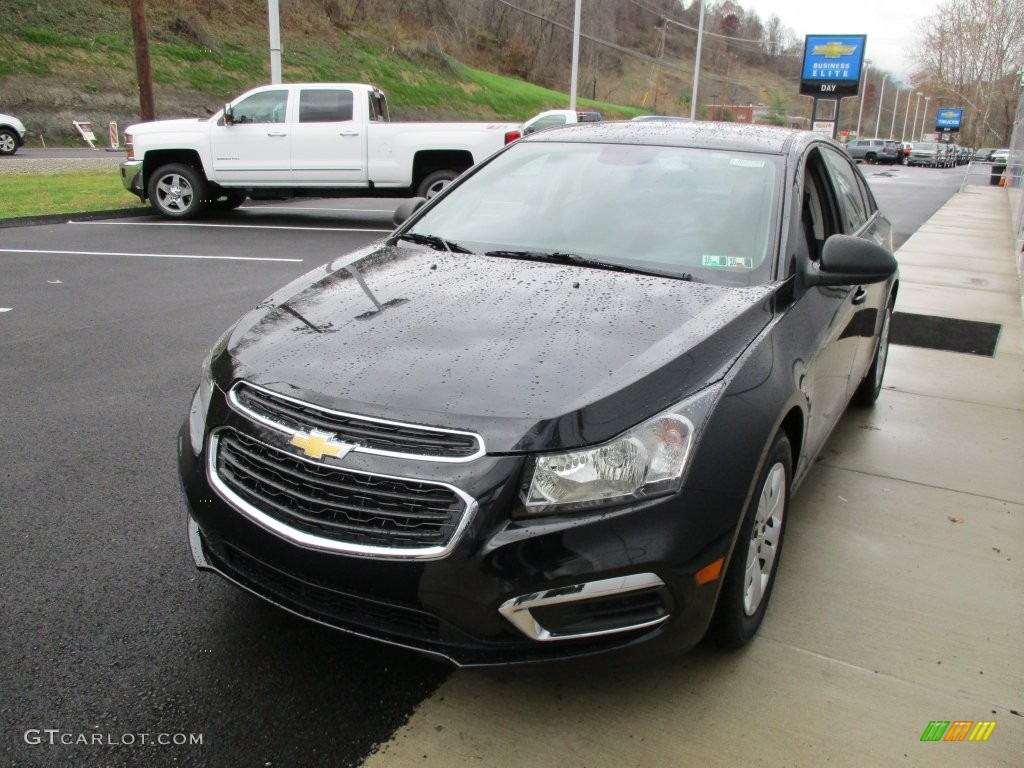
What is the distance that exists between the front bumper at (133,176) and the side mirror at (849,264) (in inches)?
460

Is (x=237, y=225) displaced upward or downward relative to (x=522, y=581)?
downward

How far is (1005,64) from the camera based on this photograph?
61.4 m

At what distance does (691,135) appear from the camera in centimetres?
399

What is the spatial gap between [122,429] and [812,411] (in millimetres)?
3354

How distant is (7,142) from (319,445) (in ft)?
83.6

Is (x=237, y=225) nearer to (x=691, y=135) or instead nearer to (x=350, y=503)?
(x=691, y=135)

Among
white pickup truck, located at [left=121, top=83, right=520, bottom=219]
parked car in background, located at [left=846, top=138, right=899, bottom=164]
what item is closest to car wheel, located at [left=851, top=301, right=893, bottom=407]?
white pickup truck, located at [left=121, top=83, right=520, bottom=219]

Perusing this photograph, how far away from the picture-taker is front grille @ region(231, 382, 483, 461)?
221 centimetres

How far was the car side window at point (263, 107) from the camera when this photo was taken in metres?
12.6

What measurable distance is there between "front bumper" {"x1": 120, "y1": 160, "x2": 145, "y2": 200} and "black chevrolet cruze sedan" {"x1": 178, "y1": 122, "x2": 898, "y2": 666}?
10.6 m

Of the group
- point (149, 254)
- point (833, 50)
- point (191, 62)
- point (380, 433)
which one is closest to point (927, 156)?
point (833, 50)

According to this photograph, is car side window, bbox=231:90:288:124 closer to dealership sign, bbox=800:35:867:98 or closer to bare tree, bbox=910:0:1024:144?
dealership sign, bbox=800:35:867:98

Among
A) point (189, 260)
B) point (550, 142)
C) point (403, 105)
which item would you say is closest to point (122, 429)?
point (550, 142)

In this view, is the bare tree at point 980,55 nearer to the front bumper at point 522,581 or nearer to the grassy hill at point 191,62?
the grassy hill at point 191,62
